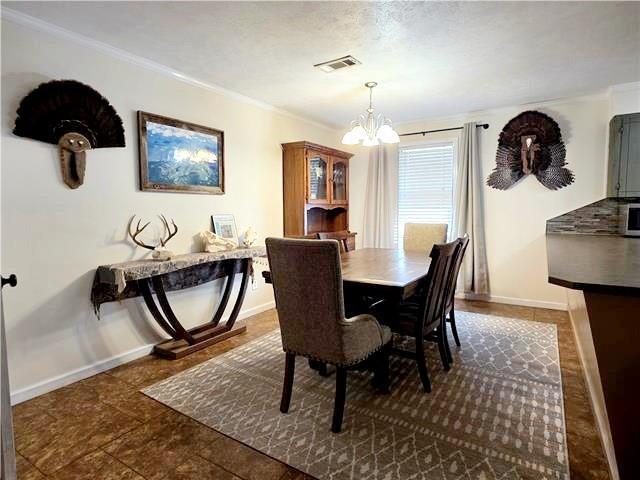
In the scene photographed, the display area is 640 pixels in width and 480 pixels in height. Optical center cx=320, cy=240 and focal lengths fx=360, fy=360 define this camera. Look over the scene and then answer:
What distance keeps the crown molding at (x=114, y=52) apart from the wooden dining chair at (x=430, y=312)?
102 inches

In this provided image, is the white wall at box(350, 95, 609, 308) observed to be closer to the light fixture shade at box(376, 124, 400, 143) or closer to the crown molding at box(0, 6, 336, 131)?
the light fixture shade at box(376, 124, 400, 143)

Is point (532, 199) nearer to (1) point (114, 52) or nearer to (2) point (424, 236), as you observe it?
(2) point (424, 236)

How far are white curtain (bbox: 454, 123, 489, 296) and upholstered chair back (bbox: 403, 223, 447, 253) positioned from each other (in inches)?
33.8

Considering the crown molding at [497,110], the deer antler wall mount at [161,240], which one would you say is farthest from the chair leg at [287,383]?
the crown molding at [497,110]

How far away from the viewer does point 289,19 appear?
2221 millimetres

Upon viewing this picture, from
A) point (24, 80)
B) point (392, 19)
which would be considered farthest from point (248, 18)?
point (24, 80)

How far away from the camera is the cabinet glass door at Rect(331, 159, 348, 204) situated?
4.77 meters

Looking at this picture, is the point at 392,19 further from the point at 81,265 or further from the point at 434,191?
the point at 434,191

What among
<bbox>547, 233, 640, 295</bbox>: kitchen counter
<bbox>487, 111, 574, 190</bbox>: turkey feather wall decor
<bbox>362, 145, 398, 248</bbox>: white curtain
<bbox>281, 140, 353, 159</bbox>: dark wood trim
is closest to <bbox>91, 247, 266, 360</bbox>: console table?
<bbox>281, 140, 353, 159</bbox>: dark wood trim

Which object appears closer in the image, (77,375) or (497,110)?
(77,375)

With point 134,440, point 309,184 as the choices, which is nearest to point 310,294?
point 134,440

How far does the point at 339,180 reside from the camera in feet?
16.2

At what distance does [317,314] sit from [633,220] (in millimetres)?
3556

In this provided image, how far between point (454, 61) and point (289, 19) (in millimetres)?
1416
